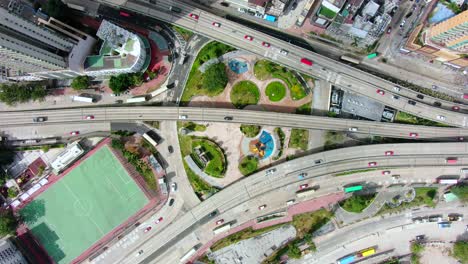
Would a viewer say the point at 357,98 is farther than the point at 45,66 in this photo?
Yes

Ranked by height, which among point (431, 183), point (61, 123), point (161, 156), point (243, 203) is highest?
point (61, 123)

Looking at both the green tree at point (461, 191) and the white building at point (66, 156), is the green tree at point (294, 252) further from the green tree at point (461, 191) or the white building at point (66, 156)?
the white building at point (66, 156)

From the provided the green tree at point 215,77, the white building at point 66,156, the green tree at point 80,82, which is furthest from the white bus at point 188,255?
the green tree at point 80,82

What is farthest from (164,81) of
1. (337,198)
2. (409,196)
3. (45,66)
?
(409,196)

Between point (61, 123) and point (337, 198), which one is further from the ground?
point (61, 123)

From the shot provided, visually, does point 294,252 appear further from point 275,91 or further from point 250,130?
point 275,91

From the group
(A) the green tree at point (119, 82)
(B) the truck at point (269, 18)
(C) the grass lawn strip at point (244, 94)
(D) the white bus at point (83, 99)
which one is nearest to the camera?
(A) the green tree at point (119, 82)

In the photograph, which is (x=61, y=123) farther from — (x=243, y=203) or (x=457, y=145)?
(x=457, y=145)
